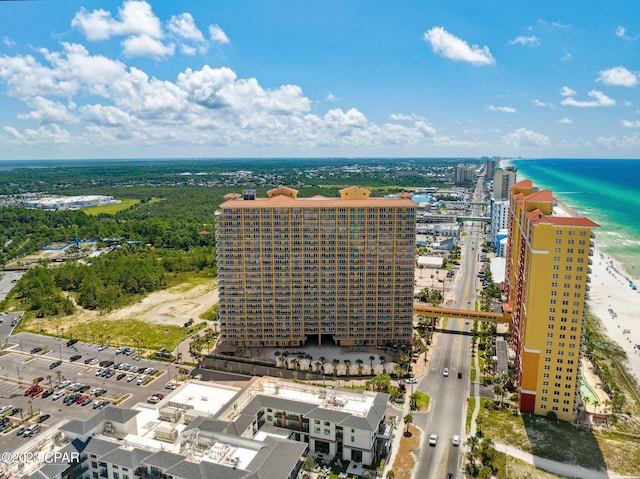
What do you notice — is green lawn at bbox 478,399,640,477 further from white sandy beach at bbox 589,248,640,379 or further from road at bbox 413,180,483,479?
white sandy beach at bbox 589,248,640,379

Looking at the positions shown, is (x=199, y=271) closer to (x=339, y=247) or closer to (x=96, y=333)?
(x=96, y=333)

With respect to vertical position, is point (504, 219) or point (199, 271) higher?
point (504, 219)

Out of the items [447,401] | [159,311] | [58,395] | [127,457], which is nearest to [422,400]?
[447,401]

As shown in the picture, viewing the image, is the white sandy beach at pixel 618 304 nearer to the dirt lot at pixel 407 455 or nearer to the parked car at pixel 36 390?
the dirt lot at pixel 407 455

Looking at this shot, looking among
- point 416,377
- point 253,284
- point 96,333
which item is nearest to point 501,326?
point 416,377

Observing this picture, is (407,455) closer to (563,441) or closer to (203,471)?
(563,441)

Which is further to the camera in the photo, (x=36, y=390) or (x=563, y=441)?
(x=36, y=390)
